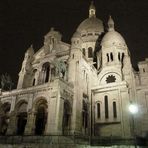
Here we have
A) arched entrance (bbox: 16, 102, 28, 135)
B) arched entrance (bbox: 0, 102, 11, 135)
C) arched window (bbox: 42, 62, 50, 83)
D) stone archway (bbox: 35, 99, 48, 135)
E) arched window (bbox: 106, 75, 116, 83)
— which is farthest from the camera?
arched window (bbox: 106, 75, 116, 83)

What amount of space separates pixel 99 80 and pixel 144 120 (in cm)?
1183

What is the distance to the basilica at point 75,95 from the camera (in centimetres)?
2819

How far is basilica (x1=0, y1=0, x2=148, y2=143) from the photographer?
28188 millimetres

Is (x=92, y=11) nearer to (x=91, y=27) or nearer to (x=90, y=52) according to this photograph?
(x=91, y=27)

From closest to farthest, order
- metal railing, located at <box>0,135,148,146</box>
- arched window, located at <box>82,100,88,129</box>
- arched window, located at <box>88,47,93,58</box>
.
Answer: metal railing, located at <box>0,135,148,146</box> → arched window, located at <box>82,100,88,129</box> → arched window, located at <box>88,47,93,58</box>

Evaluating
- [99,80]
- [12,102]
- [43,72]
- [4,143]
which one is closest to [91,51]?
[99,80]

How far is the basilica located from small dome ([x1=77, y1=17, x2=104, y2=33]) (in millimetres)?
9902

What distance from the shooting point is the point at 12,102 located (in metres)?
32.3

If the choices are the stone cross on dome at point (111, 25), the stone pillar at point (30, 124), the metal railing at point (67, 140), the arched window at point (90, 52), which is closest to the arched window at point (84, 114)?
the metal railing at point (67, 140)

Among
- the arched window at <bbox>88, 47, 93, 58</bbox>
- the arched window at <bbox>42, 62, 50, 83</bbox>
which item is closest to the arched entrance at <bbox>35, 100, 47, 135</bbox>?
the arched window at <bbox>42, 62, 50, 83</bbox>

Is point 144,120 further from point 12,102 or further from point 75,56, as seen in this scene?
point 12,102

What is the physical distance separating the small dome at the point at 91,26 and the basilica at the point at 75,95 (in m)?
9.90

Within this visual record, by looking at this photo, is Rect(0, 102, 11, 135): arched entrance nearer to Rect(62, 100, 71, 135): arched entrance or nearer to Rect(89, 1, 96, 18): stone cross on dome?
Rect(62, 100, 71, 135): arched entrance

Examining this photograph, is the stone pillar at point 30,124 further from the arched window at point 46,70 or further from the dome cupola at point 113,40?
the dome cupola at point 113,40
